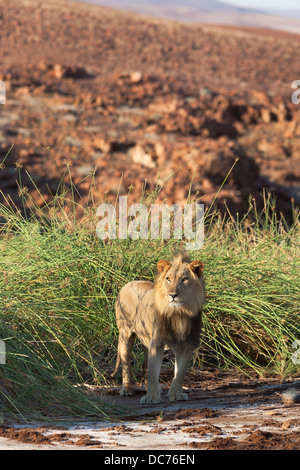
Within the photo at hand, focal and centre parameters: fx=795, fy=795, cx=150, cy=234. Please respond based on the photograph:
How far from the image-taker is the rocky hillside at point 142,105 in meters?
14.7

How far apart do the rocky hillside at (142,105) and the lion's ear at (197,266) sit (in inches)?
227

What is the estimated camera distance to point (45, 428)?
3727 mm

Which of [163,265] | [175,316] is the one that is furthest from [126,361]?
[163,265]

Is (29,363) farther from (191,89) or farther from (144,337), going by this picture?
(191,89)

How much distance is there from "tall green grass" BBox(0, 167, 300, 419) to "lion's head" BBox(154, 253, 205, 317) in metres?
0.63

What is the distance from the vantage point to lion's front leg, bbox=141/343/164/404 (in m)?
4.22

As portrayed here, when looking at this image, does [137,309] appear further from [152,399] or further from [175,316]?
[152,399]

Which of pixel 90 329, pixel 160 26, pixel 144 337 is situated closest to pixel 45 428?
pixel 144 337

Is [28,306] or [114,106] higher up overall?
[28,306]

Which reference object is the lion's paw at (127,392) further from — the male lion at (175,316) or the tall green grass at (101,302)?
the male lion at (175,316)

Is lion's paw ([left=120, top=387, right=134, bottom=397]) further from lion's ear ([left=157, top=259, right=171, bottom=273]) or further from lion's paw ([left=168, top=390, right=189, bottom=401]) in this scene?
lion's ear ([left=157, top=259, right=171, bottom=273])

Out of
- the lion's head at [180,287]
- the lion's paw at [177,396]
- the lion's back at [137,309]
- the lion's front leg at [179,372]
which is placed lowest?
the lion's paw at [177,396]

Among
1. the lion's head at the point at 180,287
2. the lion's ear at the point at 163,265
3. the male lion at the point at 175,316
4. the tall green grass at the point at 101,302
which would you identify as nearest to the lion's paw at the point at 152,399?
the male lion at the point at 175,316
